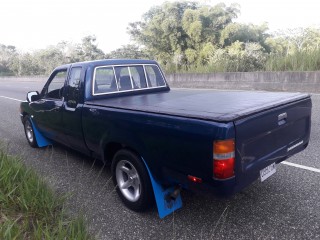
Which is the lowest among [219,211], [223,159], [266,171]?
[219,211]

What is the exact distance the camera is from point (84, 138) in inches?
151

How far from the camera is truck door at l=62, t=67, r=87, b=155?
3854 mm

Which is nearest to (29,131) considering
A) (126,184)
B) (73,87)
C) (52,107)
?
(52,107)

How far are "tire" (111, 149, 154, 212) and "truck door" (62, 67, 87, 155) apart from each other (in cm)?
83

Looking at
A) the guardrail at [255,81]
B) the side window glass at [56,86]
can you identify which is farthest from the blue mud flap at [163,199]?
the guardrail at [255,81]

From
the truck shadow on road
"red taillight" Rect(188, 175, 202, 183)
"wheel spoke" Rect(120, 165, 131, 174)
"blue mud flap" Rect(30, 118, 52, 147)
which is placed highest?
"red taillight" Rect(188, 175, 202, 183)

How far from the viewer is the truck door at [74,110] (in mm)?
3854

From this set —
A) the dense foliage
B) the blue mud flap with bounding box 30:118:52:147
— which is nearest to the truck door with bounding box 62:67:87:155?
the blue mud flap with bounding box 30:118:52:147

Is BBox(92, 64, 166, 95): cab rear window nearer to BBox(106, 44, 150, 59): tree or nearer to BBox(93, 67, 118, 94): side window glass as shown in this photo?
BBox(93, 67, 118, 94): side window glass

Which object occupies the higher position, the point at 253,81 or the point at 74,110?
the point at 74,110

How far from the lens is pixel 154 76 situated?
4.83 metres

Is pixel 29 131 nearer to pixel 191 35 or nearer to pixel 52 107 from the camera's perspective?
pixel 52 107

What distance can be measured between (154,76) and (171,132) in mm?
2479

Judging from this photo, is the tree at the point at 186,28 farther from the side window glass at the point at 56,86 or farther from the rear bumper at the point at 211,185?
the rear bumper at the point at 211,185
